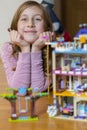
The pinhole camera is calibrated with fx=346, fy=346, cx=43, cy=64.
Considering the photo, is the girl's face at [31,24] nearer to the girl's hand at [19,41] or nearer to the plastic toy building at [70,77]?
the girl's hand at [19,41]

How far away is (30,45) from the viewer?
1.13 meters

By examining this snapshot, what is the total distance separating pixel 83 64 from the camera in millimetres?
877

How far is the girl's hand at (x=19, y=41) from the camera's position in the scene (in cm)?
110

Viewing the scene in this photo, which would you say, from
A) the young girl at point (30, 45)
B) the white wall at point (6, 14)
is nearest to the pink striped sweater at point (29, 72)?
the young girl at point (30, 45)

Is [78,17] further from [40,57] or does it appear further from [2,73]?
[40,57]

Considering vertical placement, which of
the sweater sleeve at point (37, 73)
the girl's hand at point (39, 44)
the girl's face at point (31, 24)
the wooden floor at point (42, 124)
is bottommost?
the wooden floor at point (42, 124)

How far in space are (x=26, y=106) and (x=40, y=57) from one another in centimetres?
23

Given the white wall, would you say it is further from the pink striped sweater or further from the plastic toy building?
the plastic toy building

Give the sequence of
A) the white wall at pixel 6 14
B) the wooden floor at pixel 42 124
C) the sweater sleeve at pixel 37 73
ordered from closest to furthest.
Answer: the wooden floor at pixel 42 124
the sweater sleeve at pixel 37 73
the white wall at pixel 6 14

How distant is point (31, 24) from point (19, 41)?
0.22 ft

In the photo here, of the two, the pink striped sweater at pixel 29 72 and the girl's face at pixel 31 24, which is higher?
the girl's face at pixel 31 24

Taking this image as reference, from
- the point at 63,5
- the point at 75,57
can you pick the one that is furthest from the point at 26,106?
the point at 63,5

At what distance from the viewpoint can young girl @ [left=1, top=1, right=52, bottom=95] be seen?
43.4 inches

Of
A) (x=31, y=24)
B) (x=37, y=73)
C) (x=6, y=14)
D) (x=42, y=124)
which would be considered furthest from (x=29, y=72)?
(x=6, y=14)
